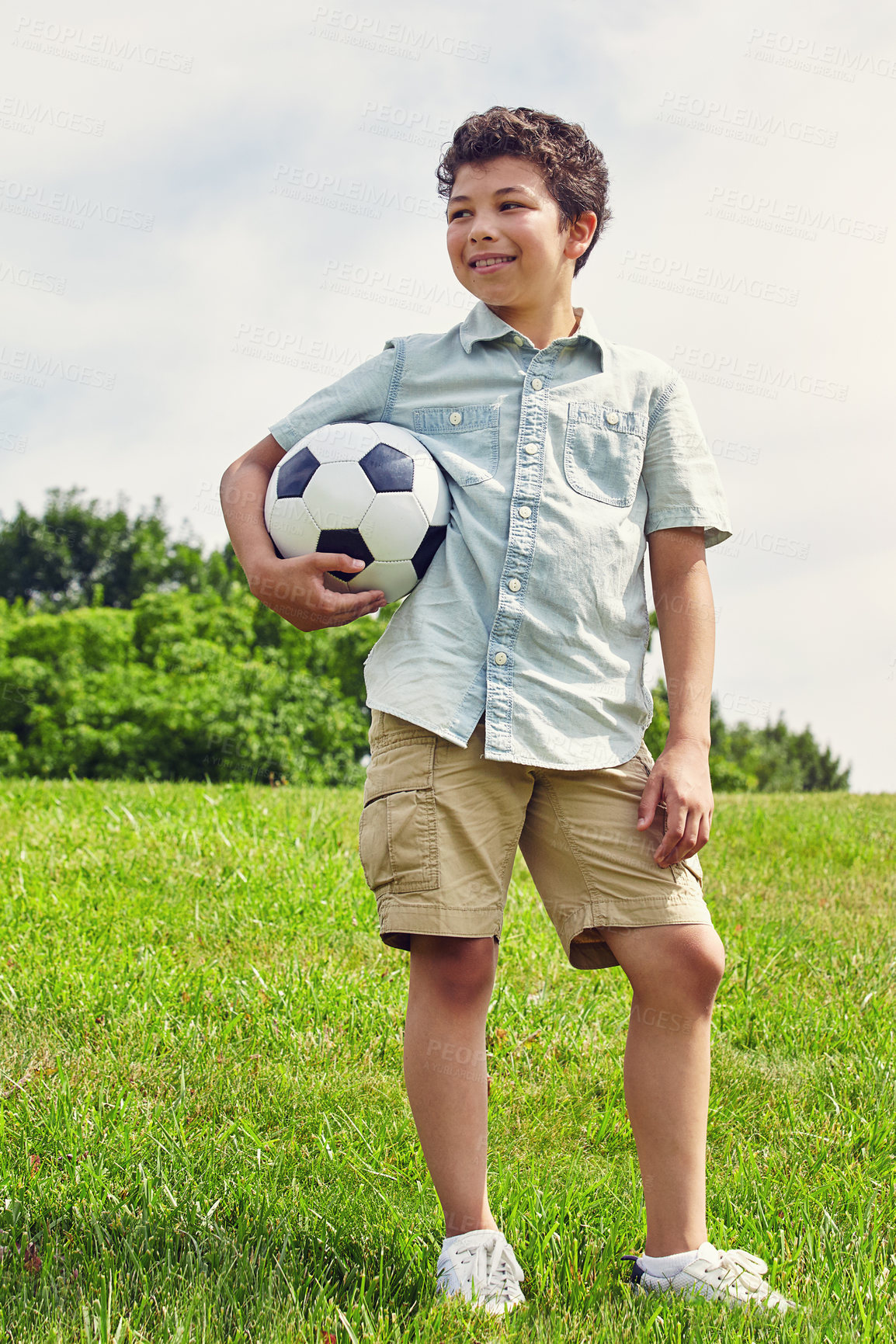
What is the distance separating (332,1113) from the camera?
8.76ft

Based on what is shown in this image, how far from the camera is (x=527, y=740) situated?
204 cm

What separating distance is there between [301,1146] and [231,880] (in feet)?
5.81

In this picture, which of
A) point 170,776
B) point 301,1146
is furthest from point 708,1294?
point 170,776

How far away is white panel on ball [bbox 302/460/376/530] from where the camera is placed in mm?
2115

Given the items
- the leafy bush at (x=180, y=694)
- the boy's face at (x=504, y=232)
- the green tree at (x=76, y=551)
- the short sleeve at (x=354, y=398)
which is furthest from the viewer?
the green tree at (x=76, y=551)

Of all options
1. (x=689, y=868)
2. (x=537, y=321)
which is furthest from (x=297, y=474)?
(x=689, y=868)

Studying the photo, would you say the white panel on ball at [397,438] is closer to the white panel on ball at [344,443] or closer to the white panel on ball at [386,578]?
the white panel on ball at [344,443]

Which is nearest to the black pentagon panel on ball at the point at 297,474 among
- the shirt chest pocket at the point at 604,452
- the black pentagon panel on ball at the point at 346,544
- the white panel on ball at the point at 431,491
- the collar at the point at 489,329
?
the black pentagon panel on ball at the point at 346,544

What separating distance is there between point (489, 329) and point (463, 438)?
0.82 feet

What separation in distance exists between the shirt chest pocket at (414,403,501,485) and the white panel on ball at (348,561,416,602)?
21 centimetres

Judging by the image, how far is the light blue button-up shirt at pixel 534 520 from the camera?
2.07m

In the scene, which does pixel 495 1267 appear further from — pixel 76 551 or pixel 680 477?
pixel 76 551

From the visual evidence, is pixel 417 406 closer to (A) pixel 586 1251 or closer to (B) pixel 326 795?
(A) pixel 586 1251

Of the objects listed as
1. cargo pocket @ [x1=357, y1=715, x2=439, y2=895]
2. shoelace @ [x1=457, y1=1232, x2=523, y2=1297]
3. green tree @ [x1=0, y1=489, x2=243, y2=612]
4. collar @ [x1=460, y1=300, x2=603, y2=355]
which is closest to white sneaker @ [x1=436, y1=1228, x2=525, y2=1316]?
shoelace @ [x1=457, y1=1232, x2=523, y2=1297]
